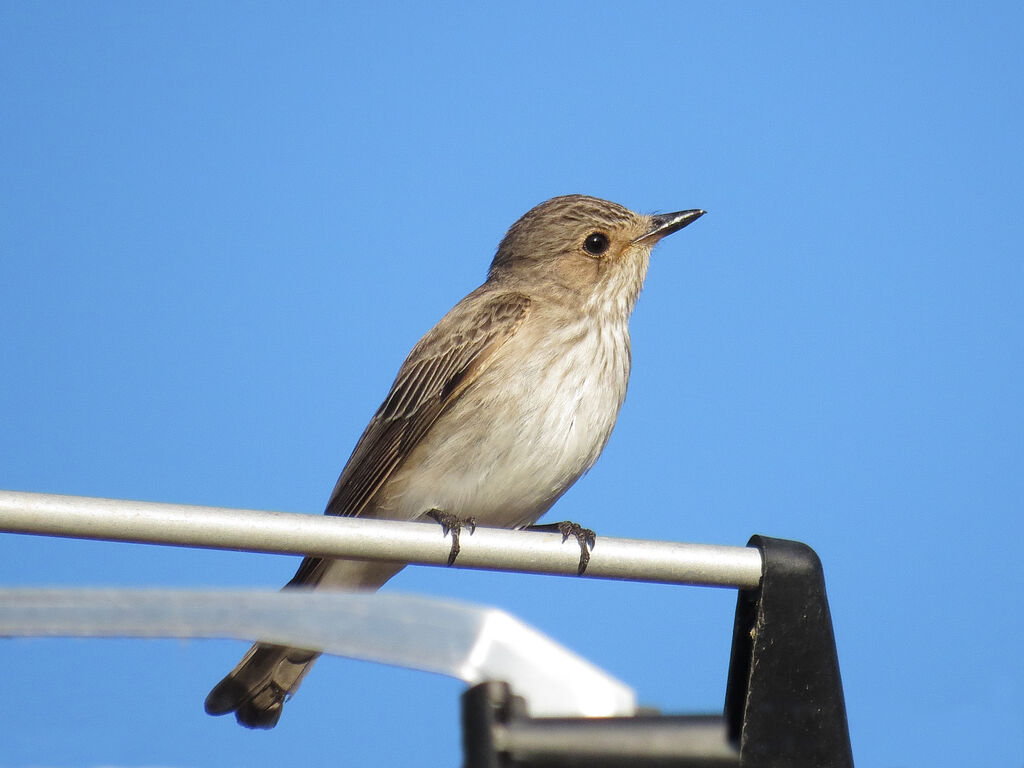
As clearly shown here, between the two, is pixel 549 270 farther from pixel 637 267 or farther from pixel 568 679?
pixel 568 679

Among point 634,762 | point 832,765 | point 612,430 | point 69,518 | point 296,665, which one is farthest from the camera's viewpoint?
point 612,430

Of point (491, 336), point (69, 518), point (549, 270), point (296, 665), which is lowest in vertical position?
point (69, 518)

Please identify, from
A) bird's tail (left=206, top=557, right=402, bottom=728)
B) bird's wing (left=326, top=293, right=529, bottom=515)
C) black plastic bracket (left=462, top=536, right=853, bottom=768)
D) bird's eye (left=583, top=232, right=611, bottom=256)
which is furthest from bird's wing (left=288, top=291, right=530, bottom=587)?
black plastic bracket (left=462, top=536, right=853, bottom=768)

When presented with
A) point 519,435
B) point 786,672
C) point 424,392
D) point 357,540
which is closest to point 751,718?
point 786,672

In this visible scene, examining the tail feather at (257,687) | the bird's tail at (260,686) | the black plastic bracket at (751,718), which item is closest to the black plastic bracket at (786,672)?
the black plastic bracket at (751,718)

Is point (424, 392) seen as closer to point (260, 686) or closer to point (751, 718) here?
point (260, 686)

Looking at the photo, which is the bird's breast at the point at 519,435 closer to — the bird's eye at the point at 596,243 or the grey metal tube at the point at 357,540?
the bird's eye at the point at 596,243

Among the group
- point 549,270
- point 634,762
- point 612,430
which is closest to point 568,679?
point 634,762
